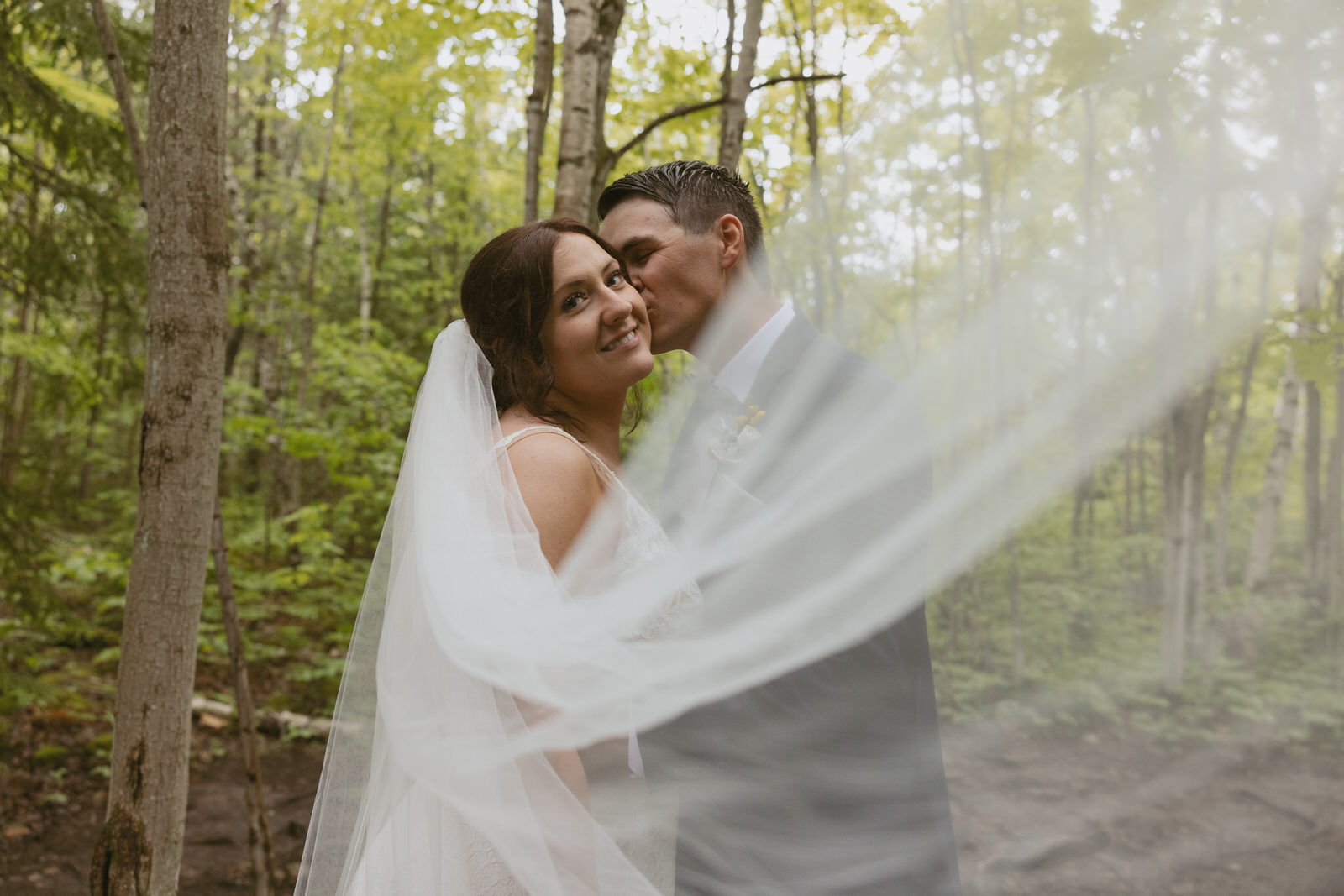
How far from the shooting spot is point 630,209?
220 cm

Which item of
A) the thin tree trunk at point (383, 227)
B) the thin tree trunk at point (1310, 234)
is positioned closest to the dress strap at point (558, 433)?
the thin tree trunk at point (1310, 234)

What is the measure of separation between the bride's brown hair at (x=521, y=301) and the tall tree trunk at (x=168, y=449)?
62 cm

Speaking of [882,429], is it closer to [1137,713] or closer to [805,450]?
[805,450]

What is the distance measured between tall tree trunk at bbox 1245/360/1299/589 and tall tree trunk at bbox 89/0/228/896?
2.33 meters

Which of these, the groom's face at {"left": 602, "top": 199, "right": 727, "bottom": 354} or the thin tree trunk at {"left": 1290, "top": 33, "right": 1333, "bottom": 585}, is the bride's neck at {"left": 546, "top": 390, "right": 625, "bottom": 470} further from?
the thin tree trunk at {"left": 1290, "top": 33, "right": 1333, "bottom": 585}

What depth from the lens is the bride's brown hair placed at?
6.13 ft

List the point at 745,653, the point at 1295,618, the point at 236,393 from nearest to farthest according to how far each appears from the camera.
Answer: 1. the point at 745,653
2. the point at 1295,618
3. the point at 236,393

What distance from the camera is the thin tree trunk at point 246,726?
2494mm

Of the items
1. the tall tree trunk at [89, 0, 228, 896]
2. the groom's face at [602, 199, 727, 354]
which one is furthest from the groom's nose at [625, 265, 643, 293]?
the tall tree trunk at [89, 0, 228, 896]

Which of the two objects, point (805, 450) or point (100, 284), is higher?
point (100, 284)

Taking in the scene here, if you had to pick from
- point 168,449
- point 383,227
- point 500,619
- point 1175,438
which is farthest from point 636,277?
point 383,227

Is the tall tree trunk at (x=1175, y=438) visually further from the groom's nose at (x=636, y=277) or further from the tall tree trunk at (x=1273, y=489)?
the groom's nose at (x=636, y=277)

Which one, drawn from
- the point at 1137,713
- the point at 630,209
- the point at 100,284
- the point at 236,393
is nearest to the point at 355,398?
the point at 100,284

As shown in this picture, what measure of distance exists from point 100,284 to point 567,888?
487cm
